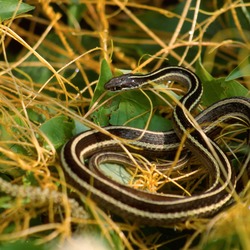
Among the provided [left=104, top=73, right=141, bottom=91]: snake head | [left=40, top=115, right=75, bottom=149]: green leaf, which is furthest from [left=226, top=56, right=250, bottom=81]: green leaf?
[left=40, top=115, right=75, bottom=149]: green leaf

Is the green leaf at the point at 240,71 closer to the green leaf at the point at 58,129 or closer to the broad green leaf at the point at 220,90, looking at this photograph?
the broad green leaf at the point at 220,90

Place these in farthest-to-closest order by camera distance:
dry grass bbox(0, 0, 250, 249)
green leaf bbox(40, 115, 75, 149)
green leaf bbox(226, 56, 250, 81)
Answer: green leaf bbox(226, 56, 250, 81), green leaf bbox(40, 115, 75, 149), dry grass bbox(0, 0, 250, 249)

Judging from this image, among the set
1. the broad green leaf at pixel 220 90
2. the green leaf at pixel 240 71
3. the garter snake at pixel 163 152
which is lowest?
the garter snake at pixel 163 152

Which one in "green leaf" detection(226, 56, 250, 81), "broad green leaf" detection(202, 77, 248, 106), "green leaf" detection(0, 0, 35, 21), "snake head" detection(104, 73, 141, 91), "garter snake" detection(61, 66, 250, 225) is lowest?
"garter snake" detection(61, 66, 250, 225)

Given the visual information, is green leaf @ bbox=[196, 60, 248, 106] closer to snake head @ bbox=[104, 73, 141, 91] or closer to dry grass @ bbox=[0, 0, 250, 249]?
dry grass @ bbox=[0, 0, 250, 249]

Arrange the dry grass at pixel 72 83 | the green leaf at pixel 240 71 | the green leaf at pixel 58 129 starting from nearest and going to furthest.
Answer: the dry grass at pixel 72 83, the green leaf at pixel 58 129, the green leaf at pixel 240 71

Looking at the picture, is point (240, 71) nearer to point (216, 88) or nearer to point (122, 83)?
point (216, 88)

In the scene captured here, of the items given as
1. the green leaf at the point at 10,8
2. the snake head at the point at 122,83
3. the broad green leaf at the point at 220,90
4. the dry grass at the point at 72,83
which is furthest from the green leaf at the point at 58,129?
the broad green leaf at the point at 220,90
